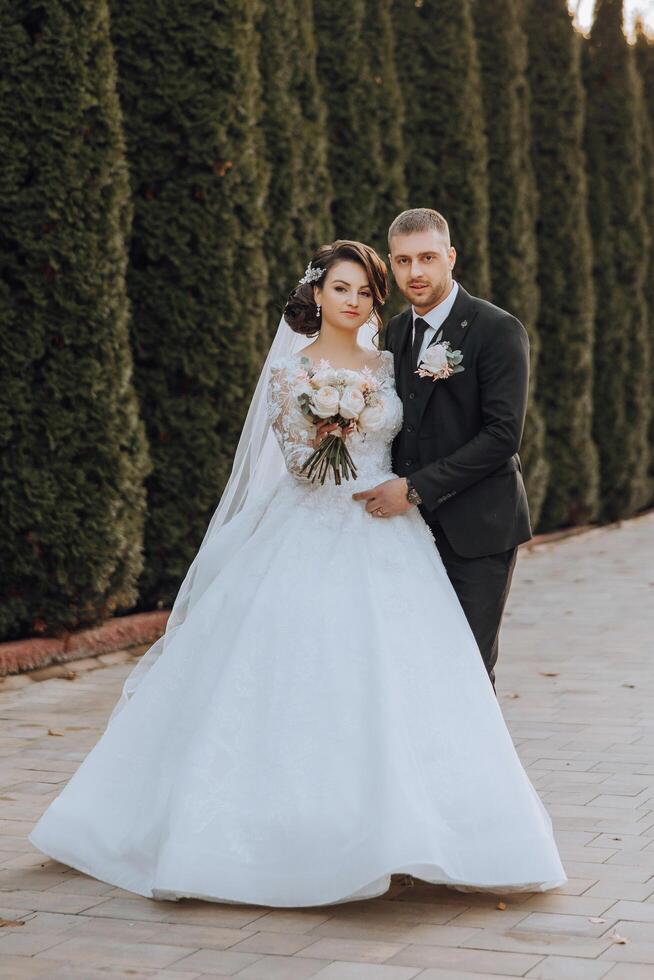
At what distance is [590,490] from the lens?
15.2 m

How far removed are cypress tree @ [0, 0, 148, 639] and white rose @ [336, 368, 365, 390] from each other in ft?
10.9

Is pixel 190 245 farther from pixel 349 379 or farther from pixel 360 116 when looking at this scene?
pixel 349 379

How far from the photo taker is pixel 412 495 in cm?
444

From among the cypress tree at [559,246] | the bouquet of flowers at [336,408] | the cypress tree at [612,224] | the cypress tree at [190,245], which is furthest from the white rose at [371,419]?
the cypress tree at [612,224]

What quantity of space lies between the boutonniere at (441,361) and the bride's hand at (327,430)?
286mm

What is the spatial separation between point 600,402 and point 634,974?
43.5 ft

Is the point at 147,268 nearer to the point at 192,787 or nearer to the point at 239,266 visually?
the point at 239,266

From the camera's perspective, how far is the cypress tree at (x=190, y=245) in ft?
27.8

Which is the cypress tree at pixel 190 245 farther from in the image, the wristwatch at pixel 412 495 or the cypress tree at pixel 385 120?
the wristwatch at pixel 412 495

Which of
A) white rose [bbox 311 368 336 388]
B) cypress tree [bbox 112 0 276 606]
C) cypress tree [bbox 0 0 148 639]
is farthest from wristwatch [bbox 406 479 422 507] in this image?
cypress tree [bbox 112 0 276 606]

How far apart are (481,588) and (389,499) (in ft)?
1.39

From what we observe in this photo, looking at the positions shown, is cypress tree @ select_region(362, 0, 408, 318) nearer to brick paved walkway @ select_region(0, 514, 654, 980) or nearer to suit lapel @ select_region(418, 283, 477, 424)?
brick paved walkway @ select_region(0, 514, 654, 980)

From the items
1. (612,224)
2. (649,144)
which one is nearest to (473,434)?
(612,224)

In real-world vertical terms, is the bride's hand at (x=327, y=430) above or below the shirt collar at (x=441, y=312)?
below
